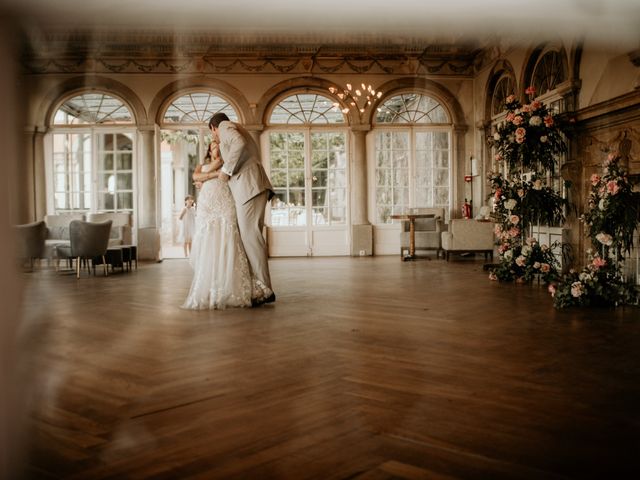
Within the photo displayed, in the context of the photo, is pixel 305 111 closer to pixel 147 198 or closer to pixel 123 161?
pixel 147 198

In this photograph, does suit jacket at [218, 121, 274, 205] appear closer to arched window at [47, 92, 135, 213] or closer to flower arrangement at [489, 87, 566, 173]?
flower arrangement at [489, 87, 566, 173]

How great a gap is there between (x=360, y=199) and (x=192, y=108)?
317 centimetres

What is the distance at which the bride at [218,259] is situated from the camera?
3869mm

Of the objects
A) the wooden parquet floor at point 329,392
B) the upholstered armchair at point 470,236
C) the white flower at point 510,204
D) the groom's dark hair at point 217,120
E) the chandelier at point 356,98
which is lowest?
the wooden parquet floor at point 329,392

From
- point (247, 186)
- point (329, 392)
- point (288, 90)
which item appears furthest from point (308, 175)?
point (329, 392)

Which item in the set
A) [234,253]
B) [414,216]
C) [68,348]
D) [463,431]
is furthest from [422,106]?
[463,431]

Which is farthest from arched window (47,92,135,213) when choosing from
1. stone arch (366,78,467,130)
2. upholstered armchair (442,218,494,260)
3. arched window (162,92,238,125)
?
upholstered armchair (442,218,494,260)

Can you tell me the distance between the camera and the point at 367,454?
1385mm

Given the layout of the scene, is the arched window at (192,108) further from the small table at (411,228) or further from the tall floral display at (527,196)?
the tall floral display at (527,196)

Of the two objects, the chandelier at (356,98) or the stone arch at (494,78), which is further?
the chandelier at (356,98)

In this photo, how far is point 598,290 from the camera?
4.02 m

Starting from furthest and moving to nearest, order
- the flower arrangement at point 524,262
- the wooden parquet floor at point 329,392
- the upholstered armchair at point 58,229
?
the upholstered armchair at point 58,229
the flower arrangement at point 524,262
the wooden parquet floor at point 329,392

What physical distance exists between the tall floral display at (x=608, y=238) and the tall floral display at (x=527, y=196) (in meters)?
1.24

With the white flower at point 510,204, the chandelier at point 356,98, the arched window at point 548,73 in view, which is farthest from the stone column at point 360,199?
the white flower at point 510,204
